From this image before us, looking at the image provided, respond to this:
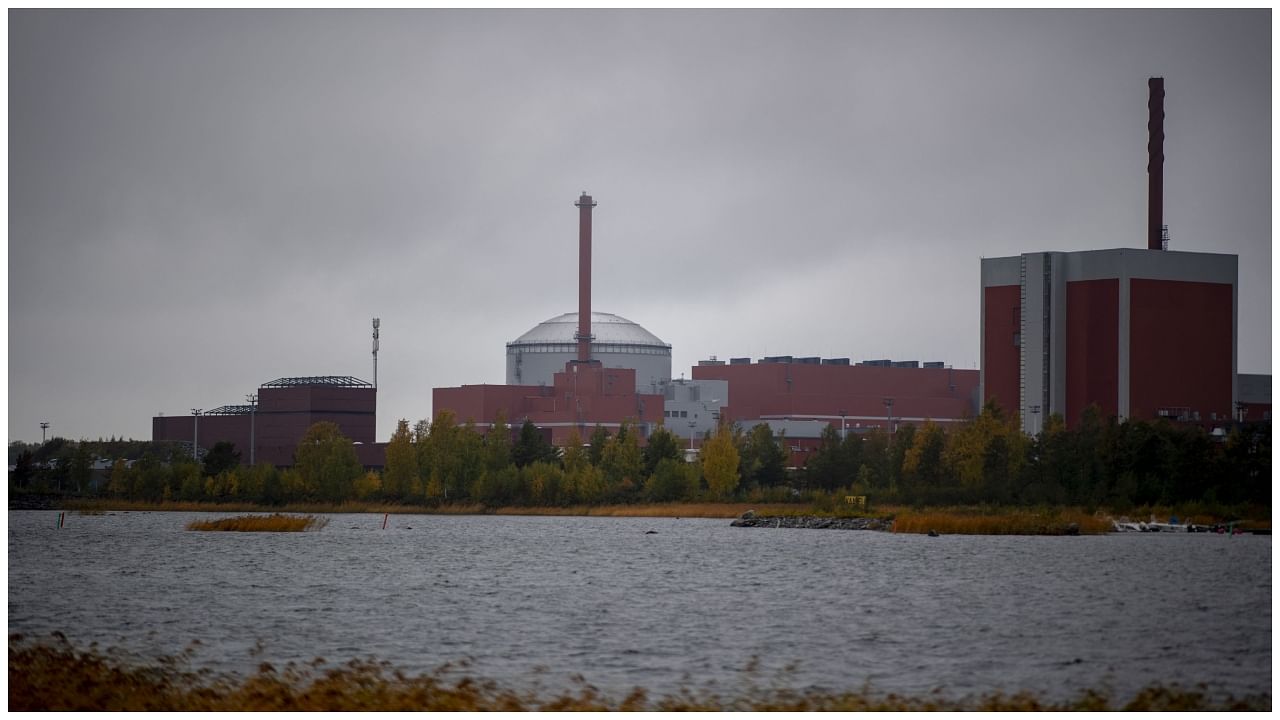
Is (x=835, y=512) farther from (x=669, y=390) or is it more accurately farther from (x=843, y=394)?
(x=843, y=394)

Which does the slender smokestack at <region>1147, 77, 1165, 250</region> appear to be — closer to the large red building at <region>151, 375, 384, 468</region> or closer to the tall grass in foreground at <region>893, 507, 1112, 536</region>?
the tall grass in foreground at <region>893, 507, 1112, 536</region>

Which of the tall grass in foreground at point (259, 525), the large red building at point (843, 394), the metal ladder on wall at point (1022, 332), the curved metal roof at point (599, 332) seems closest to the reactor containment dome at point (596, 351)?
the curved metal roof at point (599, 332)

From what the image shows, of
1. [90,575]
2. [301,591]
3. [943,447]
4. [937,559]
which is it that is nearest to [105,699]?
[301,591]

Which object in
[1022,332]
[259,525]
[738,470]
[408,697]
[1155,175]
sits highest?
[1155,175]

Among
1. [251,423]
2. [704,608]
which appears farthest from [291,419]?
[704,608]

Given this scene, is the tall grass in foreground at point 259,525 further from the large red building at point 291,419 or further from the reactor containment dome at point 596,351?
the reactor containment dome at point 596,351

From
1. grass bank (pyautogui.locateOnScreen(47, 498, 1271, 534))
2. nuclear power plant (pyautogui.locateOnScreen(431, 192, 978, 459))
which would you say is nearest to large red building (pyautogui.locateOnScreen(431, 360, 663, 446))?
nuclear power plant (pyautogui.locateOnScreen(431, 192, 978, 459))

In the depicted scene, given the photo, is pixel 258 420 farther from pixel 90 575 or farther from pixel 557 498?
pixel 90 575
